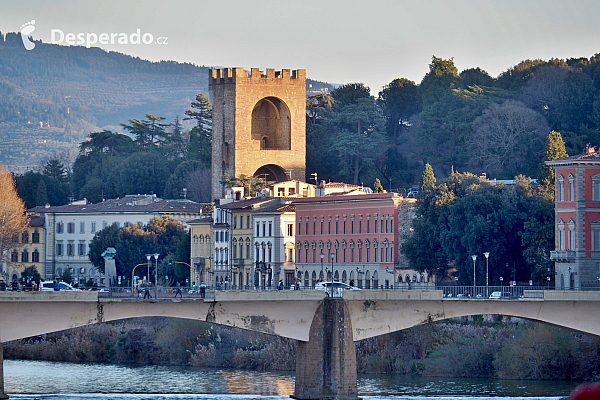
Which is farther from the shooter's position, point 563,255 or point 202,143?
point 202,143

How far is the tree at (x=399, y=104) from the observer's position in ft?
434

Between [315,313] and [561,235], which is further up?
[561,235]

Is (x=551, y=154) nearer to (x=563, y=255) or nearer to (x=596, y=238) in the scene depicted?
(x=596, y=238)

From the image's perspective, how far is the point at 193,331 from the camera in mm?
77875

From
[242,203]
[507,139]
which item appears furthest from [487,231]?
[507,139]

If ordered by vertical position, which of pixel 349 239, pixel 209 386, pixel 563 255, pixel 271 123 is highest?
pixel 271 123

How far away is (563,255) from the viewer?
75.8 m

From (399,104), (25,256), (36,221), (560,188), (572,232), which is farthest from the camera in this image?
(399,104)

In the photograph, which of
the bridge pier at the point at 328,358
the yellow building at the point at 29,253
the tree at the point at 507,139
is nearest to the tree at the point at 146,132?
the yellow building at the point at 29,253

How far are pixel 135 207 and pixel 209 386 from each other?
5643 cm

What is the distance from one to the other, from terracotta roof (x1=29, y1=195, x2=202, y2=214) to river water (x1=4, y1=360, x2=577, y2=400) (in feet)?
148

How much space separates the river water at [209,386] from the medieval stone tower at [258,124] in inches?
1945

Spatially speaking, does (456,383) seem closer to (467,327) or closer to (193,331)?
(467,327)

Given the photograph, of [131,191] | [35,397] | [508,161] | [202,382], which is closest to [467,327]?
[202,382]
